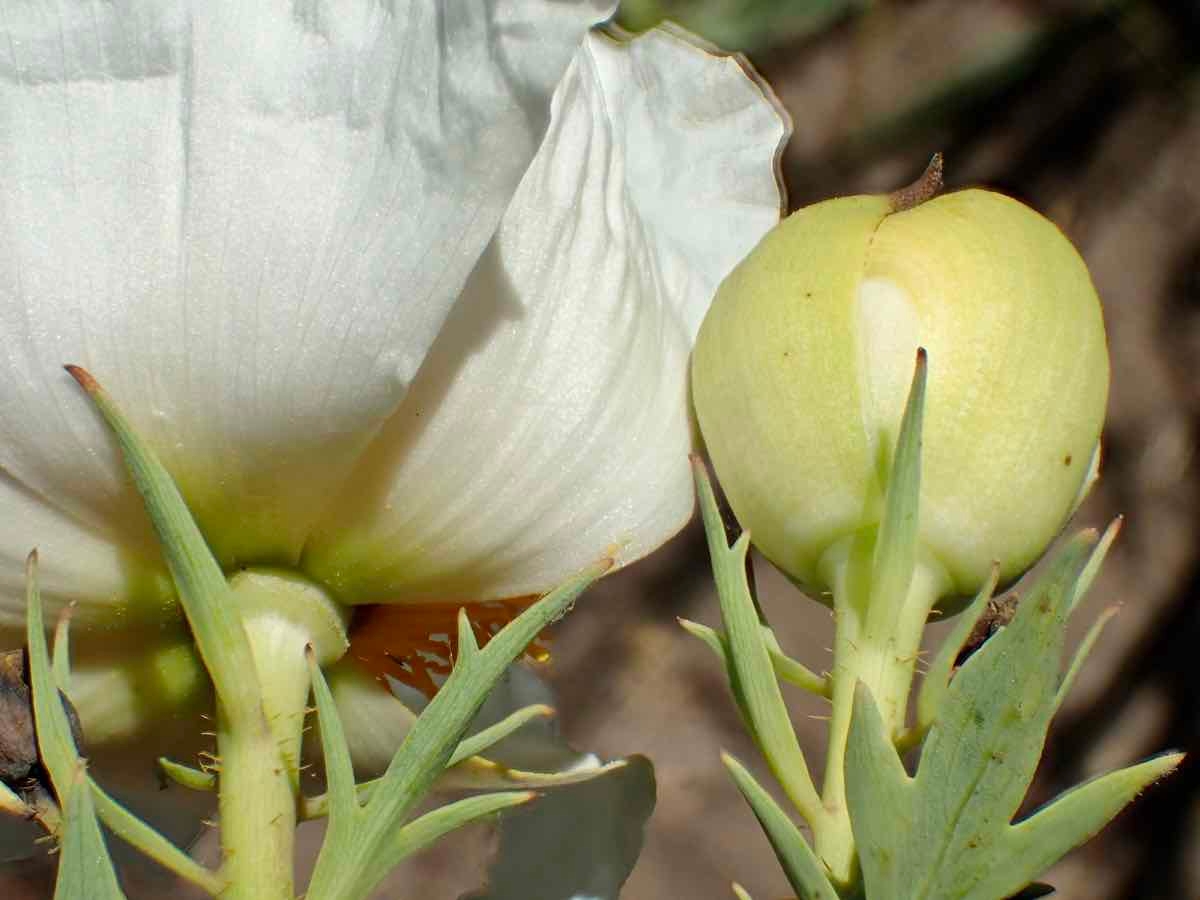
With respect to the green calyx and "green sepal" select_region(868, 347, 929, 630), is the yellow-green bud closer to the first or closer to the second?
"green sepal" select_region(868, 347, 929, 630)

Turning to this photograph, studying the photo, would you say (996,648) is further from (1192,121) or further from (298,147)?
(1192,121)

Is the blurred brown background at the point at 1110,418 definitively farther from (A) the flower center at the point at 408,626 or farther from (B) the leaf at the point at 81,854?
(B) the leaf at the point at 81,854

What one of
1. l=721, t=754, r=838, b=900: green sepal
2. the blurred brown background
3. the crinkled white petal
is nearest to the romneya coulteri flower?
the crinkled white petal

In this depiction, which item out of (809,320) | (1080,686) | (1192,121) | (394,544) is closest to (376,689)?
(394,544)


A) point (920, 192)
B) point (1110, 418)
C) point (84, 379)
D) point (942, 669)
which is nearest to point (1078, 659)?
point (942, 669)

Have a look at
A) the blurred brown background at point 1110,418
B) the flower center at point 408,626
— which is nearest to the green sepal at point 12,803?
the flower center at point 408,626

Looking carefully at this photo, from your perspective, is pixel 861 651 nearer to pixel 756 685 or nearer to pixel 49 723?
pixel 756 685
